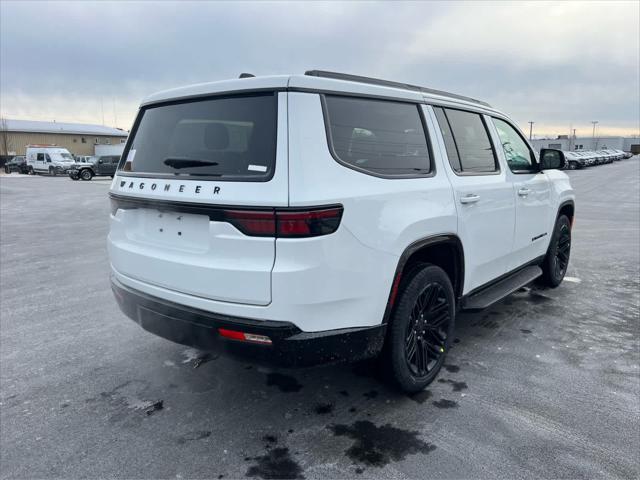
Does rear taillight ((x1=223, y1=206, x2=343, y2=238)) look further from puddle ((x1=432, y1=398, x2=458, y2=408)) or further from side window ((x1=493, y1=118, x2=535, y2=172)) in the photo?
side window ((x1=493, y1=118, x2=535, y2=172))

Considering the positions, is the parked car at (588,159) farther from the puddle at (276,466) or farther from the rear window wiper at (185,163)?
the puddle at (276,466)

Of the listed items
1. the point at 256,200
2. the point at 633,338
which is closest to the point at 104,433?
the point at 256,200

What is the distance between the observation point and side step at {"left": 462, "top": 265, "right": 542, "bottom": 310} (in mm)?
3679

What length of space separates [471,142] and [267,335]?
2.36 m

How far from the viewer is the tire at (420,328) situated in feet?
9.39

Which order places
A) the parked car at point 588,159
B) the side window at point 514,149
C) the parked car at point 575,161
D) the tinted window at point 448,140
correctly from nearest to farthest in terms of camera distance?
the tinted window at point 448,140 → the side window at point 514,149 → the parked car at point 575,161 → the parked car at point 588,159

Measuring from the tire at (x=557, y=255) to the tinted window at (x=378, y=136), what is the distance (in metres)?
2.87

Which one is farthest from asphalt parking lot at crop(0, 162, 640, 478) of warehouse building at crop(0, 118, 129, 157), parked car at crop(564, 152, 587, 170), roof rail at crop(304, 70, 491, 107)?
warehouse building at crop(0, 118, 129, 157)

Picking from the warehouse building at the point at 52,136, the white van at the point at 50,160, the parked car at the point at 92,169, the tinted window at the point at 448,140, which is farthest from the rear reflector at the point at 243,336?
the warehouse building at the point at 52,136

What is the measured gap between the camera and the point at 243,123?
8.23ft

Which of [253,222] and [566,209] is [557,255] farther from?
[253,222]

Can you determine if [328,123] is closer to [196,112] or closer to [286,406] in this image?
[196,112]

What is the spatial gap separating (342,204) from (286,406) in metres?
1.46

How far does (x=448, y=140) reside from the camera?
3406mm
